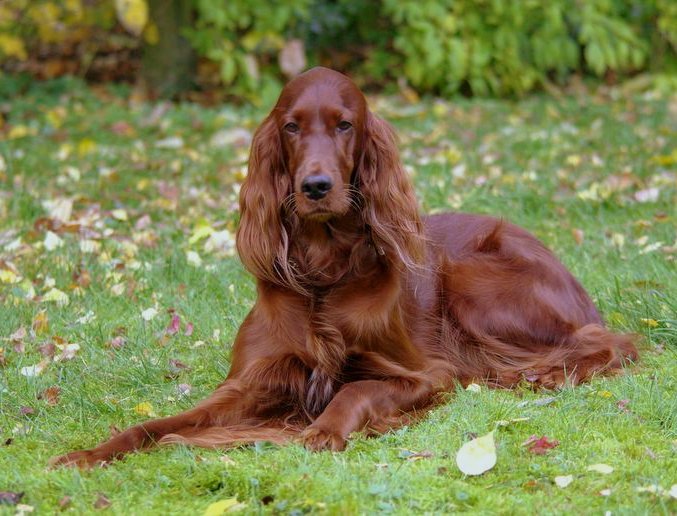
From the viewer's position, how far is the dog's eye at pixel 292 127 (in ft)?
9.85

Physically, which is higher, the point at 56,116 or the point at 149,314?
the point at 56,116

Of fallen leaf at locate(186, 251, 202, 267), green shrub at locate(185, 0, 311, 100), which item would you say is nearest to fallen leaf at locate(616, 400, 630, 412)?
fallen leaf at locate(186, 251, 202, 267)

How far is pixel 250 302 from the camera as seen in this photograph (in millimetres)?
4160

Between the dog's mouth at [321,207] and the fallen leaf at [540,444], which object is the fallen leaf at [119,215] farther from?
the fallen leaf at [540,444]

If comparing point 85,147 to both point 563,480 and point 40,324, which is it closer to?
point 40,324

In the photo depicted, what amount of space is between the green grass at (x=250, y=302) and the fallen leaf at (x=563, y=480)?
0.06 ft

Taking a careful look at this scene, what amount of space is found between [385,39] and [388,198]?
272 inches

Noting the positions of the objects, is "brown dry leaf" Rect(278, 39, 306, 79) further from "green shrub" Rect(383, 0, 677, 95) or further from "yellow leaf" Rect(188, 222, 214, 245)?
"yellow leaf" Rect(188, 222, 214, 245)

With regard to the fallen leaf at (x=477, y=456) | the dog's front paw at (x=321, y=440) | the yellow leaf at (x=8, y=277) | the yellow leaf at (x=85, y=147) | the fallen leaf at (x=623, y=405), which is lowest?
the fallen leaf at (x=623, y=405)

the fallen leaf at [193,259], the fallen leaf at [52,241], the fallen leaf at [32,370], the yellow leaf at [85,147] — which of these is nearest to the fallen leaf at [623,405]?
the fallen leaf at [32,370]

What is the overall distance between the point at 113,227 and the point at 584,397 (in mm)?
2787

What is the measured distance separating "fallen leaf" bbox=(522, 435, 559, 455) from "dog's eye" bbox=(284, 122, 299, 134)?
104 centimetres

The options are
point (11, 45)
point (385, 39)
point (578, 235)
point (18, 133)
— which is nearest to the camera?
point (578, 235)

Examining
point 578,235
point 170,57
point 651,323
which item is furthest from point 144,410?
point 170,57
